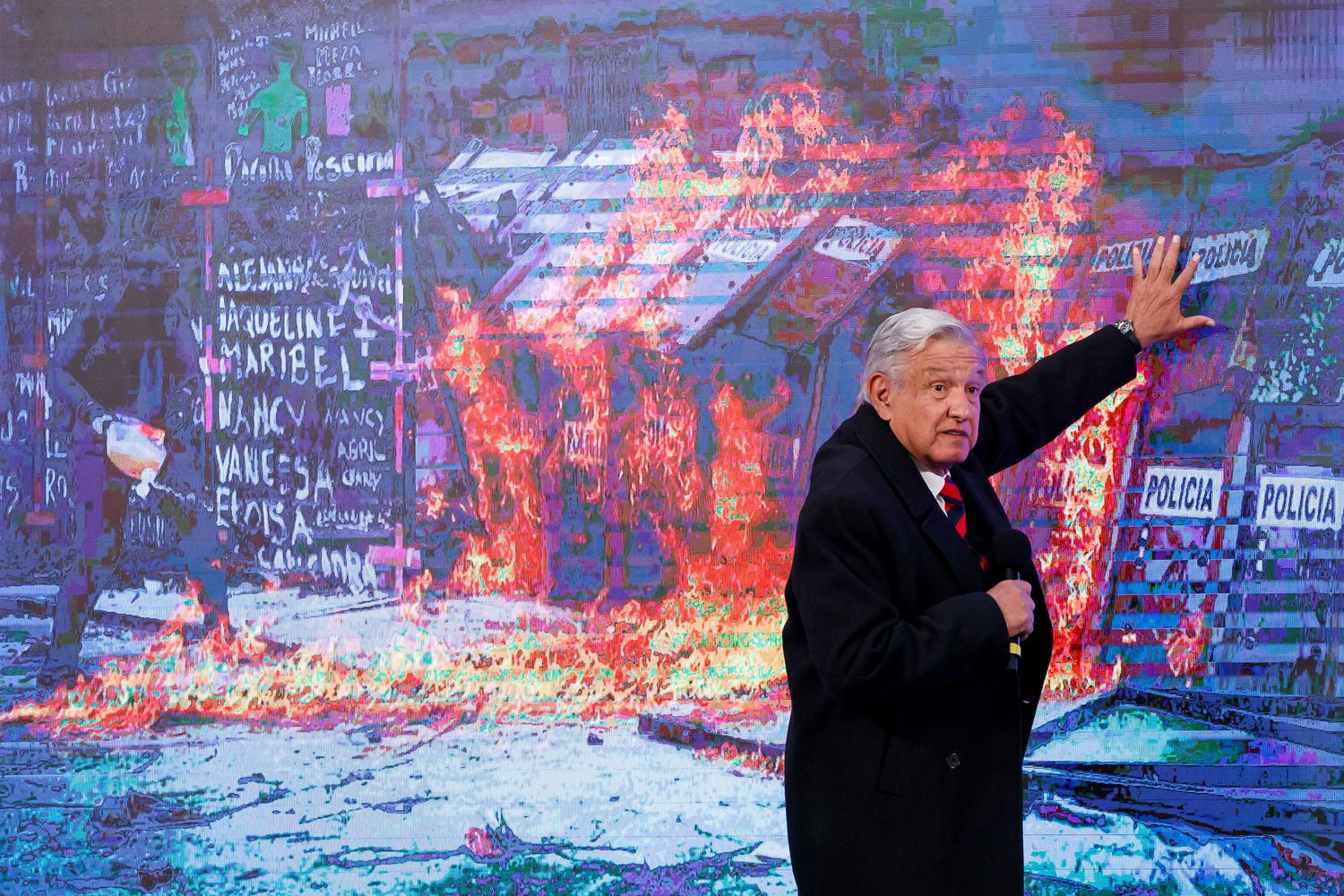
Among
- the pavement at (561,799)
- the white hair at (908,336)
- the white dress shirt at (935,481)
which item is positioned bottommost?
the pavement at (561,799)

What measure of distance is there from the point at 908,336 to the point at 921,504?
0.35 metres

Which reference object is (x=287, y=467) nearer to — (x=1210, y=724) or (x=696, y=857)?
(x=696, y=857)

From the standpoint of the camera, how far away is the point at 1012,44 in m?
3.09

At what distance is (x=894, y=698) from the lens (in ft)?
6.84

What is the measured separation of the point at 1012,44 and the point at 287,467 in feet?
7.95

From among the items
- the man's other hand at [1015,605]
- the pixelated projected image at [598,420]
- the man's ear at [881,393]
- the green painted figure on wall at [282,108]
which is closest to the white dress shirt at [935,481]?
the man's ear at [881,393]

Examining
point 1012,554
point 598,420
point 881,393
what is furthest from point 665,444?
point 1012,554

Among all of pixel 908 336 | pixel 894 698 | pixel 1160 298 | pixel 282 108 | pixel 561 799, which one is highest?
pixel 282 108

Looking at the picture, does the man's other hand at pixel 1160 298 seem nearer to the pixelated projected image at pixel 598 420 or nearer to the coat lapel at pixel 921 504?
the pixelated projected image at pixel 598 420

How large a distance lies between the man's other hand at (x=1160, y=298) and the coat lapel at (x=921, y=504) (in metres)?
1.14

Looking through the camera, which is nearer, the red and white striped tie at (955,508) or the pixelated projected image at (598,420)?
the red and white striped tie at (955,508)

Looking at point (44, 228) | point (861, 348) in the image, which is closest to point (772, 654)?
point (861, 348)

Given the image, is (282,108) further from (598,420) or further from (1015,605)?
(1015,605)

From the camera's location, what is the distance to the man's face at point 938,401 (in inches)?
86.0
